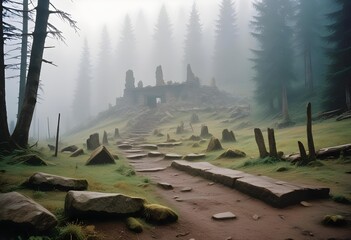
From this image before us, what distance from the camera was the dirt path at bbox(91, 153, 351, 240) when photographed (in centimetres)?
390

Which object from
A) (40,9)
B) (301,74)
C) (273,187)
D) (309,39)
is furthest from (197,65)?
(273,187)

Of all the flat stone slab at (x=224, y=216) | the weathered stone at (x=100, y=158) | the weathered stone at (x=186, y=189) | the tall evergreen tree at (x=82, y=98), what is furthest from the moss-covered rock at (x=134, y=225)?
the tall evergreen tree at (x=82, y=98)

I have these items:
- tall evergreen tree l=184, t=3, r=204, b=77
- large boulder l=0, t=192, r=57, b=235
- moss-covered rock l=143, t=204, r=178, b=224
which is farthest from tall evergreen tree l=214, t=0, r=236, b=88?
large boulder l=0, t=192, r=57, b=235

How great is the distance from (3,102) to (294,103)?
28.4 m

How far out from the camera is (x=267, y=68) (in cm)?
2869

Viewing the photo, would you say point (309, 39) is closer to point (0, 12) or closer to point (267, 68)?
point (267, 68)

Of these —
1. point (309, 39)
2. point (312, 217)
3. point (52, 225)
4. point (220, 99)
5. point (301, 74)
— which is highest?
point (309, 39)

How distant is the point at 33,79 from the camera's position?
11.1 m

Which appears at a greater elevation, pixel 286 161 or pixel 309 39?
pixel 309 39

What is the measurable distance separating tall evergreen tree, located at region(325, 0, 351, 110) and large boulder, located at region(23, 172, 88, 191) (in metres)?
19.6

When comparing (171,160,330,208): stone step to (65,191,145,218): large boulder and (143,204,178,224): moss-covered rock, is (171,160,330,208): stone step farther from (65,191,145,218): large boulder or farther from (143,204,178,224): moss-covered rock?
(65,191,145,218): large boulder

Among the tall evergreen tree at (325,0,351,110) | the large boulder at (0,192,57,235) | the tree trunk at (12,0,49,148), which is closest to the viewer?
the large boulder at (0,192,57,235)

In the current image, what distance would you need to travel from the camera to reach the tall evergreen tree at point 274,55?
27750mm

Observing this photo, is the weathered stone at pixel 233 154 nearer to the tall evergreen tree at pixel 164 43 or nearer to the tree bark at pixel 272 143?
the tree bark at pixel 272 143
